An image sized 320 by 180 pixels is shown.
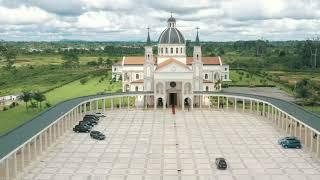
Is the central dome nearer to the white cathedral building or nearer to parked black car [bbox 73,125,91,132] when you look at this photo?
the white cathedral building

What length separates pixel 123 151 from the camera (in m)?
39.7

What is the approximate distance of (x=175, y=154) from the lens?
126ft

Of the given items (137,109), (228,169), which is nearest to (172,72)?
(137,109)


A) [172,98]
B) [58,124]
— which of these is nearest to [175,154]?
[58,124]

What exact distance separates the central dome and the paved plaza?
2220 cm

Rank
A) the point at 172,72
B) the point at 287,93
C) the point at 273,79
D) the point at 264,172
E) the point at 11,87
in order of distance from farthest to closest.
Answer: the point at 273,79 < the point at 11,87 < the point at 287,93 < the point at 172,72 < the point at 264,172

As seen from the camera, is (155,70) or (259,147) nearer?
(259,147)

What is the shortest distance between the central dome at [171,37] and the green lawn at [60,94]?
1674 cm

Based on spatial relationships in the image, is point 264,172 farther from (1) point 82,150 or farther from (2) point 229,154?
(1) point 82,150

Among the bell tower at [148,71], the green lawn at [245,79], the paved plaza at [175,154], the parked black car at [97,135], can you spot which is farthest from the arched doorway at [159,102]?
the green lawn at [245,79]

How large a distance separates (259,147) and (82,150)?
51.3 ft

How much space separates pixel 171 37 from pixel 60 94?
896 inches

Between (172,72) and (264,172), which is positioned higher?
(172,72)

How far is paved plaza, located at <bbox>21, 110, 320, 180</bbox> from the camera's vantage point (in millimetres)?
32406
